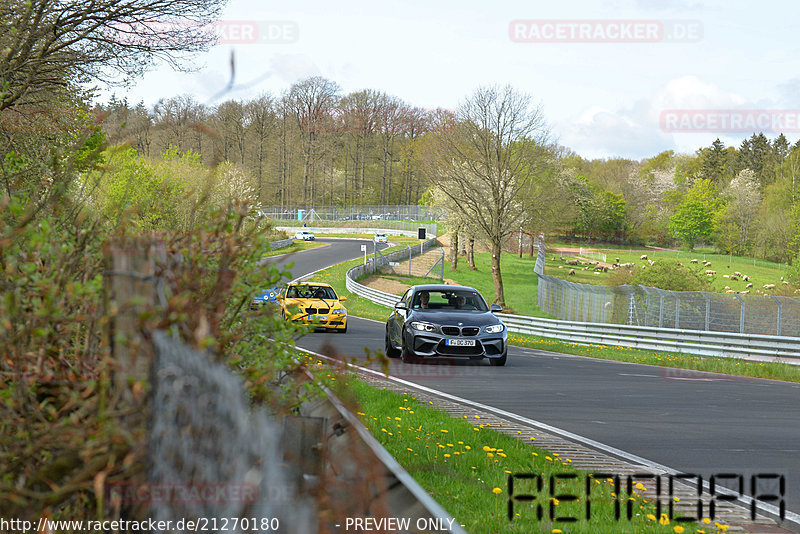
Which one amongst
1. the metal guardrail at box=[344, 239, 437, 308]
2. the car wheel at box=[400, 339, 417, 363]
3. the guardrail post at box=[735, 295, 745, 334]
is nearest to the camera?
the car wheel at box=[400, 339, 417, 363]

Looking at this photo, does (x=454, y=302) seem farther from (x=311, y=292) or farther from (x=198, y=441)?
(x=198, y=441)

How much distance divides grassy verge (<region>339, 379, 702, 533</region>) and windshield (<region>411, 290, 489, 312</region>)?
6856 millimetres

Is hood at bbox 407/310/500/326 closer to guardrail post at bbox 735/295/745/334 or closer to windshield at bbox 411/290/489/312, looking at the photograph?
windshield at bbox 411/290/489/312

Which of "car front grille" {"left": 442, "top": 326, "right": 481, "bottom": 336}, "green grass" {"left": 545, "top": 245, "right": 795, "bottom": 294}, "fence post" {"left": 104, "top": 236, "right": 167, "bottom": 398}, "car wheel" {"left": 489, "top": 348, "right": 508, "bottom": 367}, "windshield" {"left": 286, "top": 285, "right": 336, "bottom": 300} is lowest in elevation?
"green grass" {"left": 545, "top": 245, "right": 795, "bottom": 294}

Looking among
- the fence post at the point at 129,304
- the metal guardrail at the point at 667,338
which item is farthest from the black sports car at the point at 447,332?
the fence post at the point at 129,304

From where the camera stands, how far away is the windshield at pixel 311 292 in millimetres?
24266

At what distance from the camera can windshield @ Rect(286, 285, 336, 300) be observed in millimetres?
24266

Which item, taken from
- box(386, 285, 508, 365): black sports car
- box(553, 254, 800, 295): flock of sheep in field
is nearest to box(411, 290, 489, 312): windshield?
box(386, 285, 508, 365): black sports car

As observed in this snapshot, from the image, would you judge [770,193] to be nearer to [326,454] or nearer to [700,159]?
[700,159]

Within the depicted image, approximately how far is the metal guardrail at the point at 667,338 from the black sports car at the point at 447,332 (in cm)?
1054

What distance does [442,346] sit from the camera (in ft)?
50.7

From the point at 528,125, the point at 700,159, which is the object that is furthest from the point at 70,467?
the point at 700,159

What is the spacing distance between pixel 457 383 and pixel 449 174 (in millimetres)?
32604

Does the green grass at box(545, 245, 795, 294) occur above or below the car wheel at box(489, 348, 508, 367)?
below
